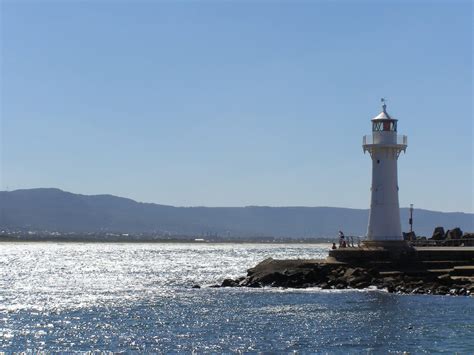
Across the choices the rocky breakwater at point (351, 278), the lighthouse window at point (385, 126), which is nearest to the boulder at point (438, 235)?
the rocky breakwater at point (351, 278)

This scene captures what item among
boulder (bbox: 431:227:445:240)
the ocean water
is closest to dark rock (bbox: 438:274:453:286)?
the ocean water

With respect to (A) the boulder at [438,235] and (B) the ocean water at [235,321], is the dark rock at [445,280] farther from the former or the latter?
(A) the boulder at [438,235]

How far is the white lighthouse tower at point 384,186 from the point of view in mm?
52688

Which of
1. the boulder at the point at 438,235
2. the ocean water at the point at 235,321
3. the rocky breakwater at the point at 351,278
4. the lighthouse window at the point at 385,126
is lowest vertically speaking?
the ocean water at the point at 235,321

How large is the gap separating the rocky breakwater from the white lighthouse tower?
2.36m

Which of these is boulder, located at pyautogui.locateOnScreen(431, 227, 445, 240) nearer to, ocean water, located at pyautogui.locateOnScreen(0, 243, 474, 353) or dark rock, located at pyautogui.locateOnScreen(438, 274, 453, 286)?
ocean water, located at pyautogui.locateOnScreen(0, 243, 474, 353)

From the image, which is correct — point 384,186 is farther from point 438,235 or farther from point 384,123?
point 438,235

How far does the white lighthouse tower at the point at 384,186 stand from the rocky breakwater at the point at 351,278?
236cm

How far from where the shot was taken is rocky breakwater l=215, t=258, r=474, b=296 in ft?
152

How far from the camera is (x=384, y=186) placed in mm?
52688

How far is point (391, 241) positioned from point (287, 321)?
655 inches

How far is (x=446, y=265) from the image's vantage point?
50.7 metres

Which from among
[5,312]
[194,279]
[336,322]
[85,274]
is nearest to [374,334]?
[336,322]

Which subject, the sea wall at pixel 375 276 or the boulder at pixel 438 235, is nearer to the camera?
the sea wall at pixel 375 276
